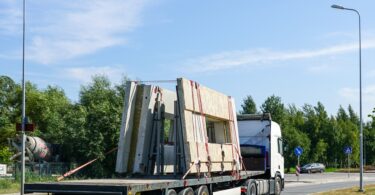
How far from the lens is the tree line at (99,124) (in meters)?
36.1

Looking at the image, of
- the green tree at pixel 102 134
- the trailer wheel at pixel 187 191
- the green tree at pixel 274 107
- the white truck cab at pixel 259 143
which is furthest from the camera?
the green tree at pixel 274 107

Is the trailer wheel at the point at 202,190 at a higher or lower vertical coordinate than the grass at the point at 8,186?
higher

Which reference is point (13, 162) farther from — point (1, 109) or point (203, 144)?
point (1, 109)

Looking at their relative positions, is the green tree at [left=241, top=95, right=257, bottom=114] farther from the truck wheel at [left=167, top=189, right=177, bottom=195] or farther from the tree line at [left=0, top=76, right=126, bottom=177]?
the truck wheel at [left=167, top=189, right=177, bottom=195]

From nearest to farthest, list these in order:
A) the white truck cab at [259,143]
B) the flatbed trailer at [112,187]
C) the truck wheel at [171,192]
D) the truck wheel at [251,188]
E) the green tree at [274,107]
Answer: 1. the flatbed trailer at [112,187]
2. the truck wheel at [171,192]
3. the truck wheel at [251,188]
4. the white truck cab at [259,143]
5. the green tree at [274,107]

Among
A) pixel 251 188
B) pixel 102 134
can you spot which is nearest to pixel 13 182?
pixel 102 134

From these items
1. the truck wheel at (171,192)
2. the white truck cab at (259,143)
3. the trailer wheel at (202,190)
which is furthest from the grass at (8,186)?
the truck wheel at (171,192)

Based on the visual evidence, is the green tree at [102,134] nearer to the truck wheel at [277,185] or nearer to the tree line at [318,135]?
the truck wheel at [277,185]

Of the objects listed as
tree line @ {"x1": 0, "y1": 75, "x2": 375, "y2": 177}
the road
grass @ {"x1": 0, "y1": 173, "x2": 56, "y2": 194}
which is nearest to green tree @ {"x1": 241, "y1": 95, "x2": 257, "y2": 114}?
tree line @ {"x1": 0, "y1": 75, "x2": 375, "y2": 177}

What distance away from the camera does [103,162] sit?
35594 millimetres

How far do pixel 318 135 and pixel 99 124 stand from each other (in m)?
49.7

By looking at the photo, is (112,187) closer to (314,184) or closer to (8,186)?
(8,186)

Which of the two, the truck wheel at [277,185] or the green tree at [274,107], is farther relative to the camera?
the green tree at [274,107]

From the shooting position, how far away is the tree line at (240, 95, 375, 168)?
2589 inches
